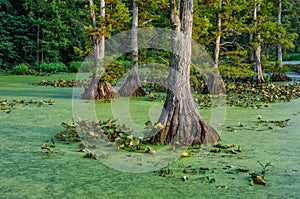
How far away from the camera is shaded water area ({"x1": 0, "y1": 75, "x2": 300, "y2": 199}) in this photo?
11.2 ft

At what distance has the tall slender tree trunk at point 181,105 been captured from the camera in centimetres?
516

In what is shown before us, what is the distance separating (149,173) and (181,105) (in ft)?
5.09

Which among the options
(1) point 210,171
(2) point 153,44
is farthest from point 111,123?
(2) point 153,44

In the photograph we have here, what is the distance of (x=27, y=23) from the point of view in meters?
25.8

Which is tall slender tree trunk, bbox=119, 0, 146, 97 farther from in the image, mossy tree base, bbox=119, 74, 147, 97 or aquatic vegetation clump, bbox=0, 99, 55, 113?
aquatic vegetation clump, bbox=0, 99, 55, 113

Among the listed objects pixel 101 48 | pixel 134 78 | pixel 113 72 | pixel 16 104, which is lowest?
pixel 16 104

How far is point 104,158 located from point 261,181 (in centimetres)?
169

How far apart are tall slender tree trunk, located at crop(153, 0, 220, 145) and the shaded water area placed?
0.43 metres

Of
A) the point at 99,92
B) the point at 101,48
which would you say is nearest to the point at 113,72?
the point at 99,92

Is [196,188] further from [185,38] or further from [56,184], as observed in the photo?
[185,38]

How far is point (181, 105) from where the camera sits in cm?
531

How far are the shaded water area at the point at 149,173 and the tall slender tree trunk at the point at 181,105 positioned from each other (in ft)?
1.42

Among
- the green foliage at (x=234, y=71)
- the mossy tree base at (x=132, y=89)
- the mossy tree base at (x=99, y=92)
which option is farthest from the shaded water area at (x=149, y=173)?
the green foliage at (x=234, y=71)

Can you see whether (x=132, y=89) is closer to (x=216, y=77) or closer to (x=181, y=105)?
(x=216, y=77)
